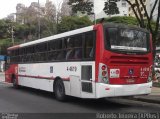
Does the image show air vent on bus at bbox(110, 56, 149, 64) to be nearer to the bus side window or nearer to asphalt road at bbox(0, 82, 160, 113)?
the bus side window

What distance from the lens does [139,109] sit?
13.2 meters

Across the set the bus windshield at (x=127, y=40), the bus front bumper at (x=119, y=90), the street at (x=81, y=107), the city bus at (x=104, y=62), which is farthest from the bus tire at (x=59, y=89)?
the bus windshield at (x=127, y=40)

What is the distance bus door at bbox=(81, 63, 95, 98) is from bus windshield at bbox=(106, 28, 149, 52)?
3.69ft

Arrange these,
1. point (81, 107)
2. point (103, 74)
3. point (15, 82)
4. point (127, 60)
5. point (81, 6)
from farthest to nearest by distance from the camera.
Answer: point (15, 82)
point (81, 6)
point (81, 107)
point (127, 60)
point (103, 74)

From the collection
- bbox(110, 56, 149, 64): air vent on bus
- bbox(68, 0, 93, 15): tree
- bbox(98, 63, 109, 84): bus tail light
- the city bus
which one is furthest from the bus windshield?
bbox(68, 0, 93, 15): tree

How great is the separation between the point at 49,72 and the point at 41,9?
135ft

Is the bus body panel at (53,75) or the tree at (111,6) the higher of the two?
the tree at (111,6)

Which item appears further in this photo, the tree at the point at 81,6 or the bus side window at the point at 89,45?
the tree at the point at 81,6

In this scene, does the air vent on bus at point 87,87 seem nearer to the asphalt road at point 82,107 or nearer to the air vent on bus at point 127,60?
the asphalt road at point 82,107

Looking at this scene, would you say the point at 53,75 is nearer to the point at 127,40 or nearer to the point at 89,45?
the point at 89,45

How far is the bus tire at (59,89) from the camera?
15999 millimetres

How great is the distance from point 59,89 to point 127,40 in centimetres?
407

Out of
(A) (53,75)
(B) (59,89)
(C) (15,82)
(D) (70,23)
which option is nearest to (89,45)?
(B) (59,89)

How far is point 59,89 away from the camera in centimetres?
1642
